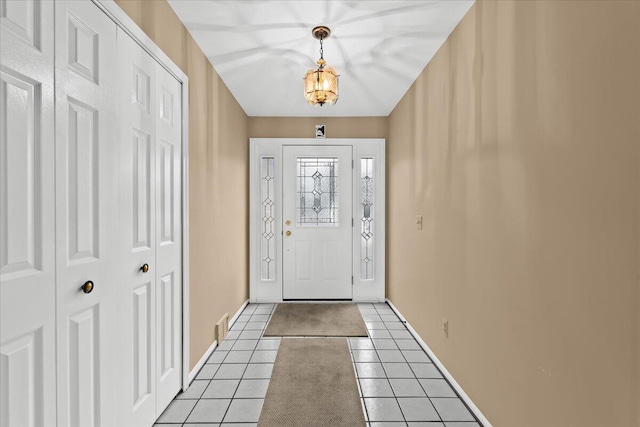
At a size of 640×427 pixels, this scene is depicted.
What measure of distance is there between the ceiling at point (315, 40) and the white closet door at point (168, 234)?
0.53m

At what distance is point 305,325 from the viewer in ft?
10.7

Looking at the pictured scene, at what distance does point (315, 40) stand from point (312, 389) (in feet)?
7.98

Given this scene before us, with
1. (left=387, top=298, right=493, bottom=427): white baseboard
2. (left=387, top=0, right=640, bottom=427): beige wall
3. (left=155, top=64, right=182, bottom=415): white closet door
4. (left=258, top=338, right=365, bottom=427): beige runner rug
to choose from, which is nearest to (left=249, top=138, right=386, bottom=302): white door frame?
(left=387, top=298, right=493, bottom=427): white baseboard

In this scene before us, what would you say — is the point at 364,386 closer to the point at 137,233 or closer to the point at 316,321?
the point at 316,321

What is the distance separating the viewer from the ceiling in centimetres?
195

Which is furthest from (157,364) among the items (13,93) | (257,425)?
(13,93)

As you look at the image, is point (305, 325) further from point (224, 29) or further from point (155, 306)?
point (224, 29)

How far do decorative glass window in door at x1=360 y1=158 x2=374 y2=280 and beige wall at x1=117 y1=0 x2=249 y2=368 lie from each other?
5.03ft

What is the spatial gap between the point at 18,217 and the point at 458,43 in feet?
7.98

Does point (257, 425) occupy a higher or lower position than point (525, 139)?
lower

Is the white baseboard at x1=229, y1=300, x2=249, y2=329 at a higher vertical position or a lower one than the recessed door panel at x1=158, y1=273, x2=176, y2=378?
lower

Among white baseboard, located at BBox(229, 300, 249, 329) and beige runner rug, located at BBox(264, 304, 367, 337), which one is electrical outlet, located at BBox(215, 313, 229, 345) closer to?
white baseboard, located at BBox(229, 300, 249, 329)

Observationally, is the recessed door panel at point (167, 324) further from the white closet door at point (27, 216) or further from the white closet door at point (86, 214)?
the white closet door at point (27, 216)

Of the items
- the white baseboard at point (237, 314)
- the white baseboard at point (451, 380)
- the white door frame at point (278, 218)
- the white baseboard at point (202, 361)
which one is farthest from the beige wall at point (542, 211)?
the white baseboard at point (237, 314)
